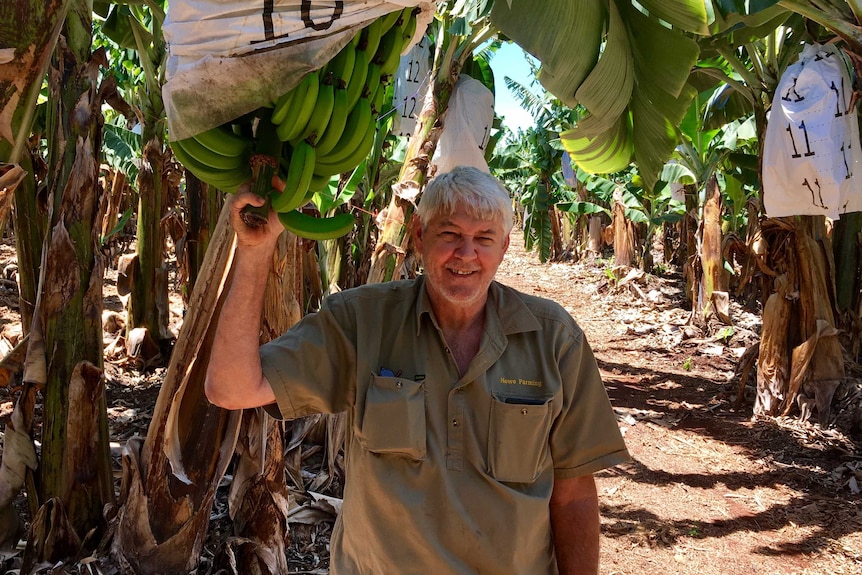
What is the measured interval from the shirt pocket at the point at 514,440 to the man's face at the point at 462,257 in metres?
0.29

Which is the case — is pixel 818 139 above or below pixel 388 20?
above

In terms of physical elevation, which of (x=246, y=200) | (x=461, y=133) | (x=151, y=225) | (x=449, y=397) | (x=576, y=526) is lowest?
(x=576, y=526)

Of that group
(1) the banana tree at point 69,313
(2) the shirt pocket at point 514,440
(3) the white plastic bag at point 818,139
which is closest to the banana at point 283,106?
(2) the shirt pocket at point 514,440

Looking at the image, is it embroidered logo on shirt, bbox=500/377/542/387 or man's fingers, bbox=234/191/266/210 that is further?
embroidered logo on shirt, bbox=500/377/542/387

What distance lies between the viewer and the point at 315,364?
1.69 m

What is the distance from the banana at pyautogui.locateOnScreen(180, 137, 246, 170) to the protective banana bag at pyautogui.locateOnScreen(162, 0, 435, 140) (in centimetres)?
10

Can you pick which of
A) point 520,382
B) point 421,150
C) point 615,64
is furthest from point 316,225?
point 421,150

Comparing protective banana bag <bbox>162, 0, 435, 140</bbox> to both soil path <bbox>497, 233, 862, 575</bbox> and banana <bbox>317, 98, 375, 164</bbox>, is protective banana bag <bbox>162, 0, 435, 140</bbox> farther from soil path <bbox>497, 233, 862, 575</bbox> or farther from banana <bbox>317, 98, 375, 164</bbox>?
soil path <bbox>497, 233, 862, 575</bbox>

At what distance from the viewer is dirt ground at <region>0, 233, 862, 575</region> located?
3.84 metres

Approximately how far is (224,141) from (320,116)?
20cm

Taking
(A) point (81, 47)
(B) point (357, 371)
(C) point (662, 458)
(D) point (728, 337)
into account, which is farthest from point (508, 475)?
(D) point (728, 337)

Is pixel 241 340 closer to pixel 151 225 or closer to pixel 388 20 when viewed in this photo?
pixel 388 20

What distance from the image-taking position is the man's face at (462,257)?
5.68 feet

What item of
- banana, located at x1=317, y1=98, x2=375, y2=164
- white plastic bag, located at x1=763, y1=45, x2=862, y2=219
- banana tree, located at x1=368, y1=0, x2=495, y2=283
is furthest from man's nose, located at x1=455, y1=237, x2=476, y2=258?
white plastic bag, located at x1=763, y1=45, x2=862, y2=219
